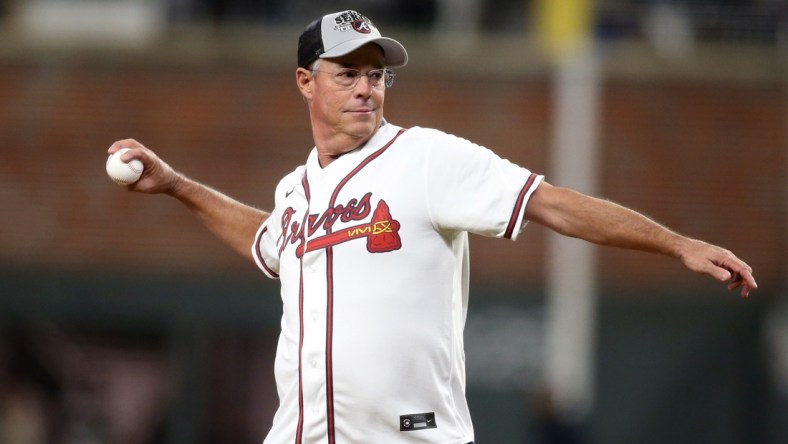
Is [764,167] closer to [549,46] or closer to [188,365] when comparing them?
[549,46]

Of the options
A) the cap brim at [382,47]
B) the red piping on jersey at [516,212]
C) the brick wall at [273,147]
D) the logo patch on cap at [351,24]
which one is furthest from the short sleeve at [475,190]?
the brick wall at [273,147]

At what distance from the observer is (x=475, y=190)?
4.64 metres

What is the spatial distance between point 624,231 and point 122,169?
204cm

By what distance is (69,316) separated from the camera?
43.4 feet

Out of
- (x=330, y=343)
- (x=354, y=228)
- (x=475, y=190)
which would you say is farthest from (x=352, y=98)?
(x=330, y=343)

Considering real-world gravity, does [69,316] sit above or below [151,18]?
below

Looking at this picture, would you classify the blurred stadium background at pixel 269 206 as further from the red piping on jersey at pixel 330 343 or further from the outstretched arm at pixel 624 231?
the outstretched arm at pixel 624 231

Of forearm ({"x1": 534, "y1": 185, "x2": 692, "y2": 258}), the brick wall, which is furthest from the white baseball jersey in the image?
the brick wall

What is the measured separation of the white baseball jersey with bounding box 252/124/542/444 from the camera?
464 cm

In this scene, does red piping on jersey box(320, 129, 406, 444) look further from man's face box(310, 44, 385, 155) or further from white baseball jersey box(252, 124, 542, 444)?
man's face box(310, 44, 385, 155)

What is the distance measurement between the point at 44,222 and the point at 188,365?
200cm

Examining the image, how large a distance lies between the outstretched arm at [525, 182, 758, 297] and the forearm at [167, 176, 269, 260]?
1.48m

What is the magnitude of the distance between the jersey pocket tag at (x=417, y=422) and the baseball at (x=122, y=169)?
1.54 metres

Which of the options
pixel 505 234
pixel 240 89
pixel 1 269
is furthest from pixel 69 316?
pixel 505 234
